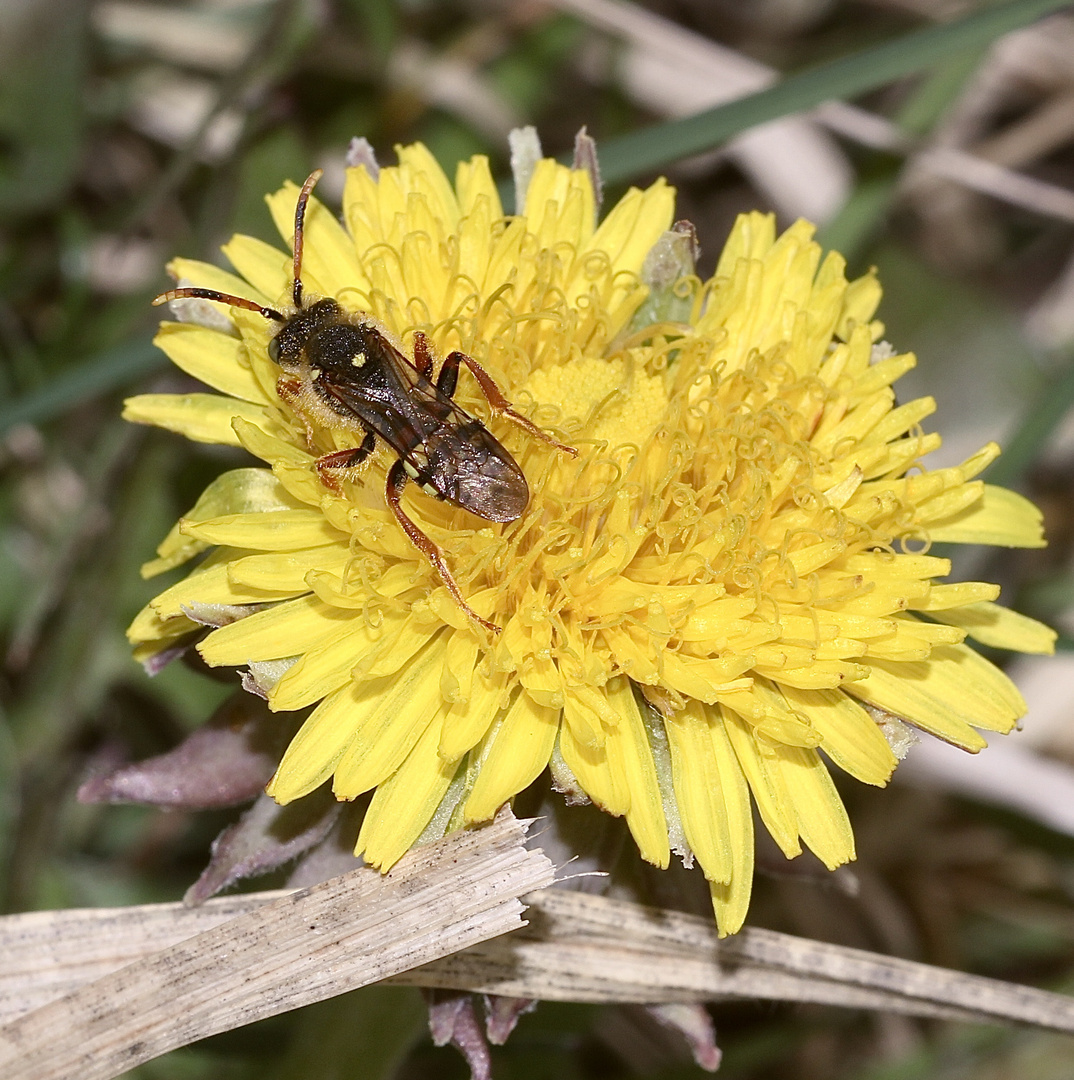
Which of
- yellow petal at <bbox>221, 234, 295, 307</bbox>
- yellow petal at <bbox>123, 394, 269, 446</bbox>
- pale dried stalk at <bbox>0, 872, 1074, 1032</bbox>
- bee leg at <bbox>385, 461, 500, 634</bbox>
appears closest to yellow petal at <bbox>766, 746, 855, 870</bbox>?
pale dried stalk at <bbox>0, 872, 1074, 1032</bbox>

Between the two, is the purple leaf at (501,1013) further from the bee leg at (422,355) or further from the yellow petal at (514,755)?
the bee leg at (422,355)

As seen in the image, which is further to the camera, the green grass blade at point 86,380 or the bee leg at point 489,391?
the green grass blade at point 86,380

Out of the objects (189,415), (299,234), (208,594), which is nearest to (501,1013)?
(208,594)

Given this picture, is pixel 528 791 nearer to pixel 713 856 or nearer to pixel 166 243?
pixel 713 856

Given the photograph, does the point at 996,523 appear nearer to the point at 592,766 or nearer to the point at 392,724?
the point at 592,766

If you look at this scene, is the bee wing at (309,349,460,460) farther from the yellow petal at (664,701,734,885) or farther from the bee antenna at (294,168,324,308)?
the yellow petal at (664,701,734,885)

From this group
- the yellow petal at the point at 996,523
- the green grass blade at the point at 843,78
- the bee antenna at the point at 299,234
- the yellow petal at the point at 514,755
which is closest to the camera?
the yellow petal at the point at 514,755

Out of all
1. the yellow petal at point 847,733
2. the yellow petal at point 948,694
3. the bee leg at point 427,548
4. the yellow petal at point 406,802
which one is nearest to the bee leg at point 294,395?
the bee leg at point 427,548
